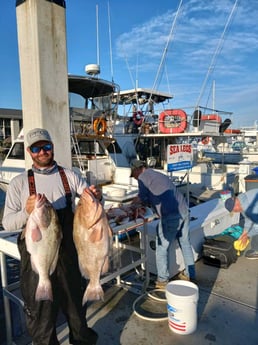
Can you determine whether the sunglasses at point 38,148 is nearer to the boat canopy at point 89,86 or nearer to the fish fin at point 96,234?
the fish fin at point 96,234

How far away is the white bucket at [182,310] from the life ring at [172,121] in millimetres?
8336

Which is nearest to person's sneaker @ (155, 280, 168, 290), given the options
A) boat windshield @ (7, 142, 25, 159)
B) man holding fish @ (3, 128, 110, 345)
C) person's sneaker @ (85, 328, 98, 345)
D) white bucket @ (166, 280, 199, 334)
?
white bucket @ (166, 280, 199, 334)

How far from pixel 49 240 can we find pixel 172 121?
9472 millimetres

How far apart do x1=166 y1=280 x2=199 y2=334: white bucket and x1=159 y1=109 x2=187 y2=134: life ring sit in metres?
8.34

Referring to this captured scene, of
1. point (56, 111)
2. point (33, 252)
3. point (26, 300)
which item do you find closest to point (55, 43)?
point (56, 111)

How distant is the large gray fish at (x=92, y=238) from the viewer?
1664 mm

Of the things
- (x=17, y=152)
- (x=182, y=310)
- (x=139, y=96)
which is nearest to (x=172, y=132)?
(x=139, y=96)

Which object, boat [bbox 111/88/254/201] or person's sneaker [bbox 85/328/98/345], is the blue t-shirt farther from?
boat [bbox 111/88/254/201]

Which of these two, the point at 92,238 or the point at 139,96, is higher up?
the point at 139,96

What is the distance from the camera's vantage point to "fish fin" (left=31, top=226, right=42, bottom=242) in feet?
5.25

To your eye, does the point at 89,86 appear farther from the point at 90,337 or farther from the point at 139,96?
the point at 90,337

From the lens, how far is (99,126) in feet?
27.3

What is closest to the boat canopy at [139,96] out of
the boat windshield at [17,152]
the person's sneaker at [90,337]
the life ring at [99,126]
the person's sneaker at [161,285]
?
the life ring at [99,126]

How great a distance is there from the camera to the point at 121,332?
103 inches
